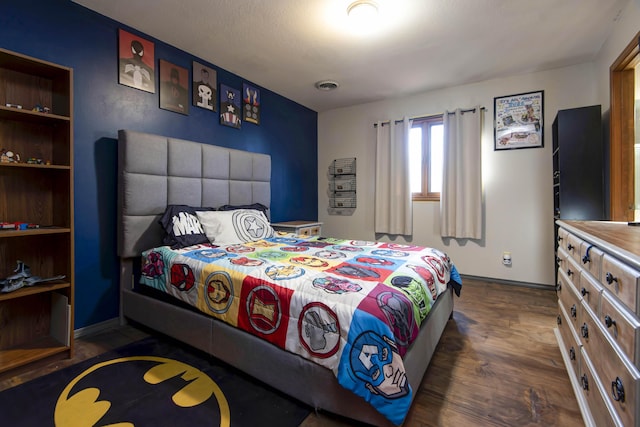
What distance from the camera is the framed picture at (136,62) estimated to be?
2.43 meters

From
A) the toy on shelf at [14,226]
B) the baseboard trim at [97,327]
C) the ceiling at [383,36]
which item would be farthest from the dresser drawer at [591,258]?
the baseboard trim at [97,327]

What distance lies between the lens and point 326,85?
3.76m

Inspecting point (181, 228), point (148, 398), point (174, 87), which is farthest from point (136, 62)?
point (148, 398)

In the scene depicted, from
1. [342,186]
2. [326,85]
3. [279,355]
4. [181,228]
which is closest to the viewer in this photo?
[279,355]

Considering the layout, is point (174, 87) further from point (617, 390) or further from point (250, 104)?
point (617, 390)

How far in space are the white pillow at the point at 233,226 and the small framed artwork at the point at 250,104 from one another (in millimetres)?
1314

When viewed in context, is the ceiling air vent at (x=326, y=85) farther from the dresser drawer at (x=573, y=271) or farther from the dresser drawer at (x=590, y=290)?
the dresser drawer at (x=590, y=290)

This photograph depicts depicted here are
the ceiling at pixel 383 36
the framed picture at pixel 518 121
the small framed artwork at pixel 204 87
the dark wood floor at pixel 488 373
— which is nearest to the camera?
the dark wood floor at pixel 488 373

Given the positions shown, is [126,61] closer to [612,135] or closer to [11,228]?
[11,228]

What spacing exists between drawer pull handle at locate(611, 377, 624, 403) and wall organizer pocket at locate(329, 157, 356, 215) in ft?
12.5

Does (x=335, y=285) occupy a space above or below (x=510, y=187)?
below

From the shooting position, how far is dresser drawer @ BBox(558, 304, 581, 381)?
151 cm

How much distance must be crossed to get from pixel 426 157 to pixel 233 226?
111 inches

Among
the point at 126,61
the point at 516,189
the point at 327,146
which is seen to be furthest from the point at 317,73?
the point at 516,189
